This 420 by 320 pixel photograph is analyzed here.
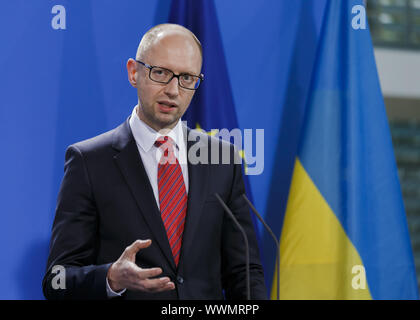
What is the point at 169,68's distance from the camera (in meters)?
1.69

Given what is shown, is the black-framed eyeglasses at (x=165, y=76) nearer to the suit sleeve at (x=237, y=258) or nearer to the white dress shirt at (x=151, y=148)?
the white dress shirt at (x=151, y=148)

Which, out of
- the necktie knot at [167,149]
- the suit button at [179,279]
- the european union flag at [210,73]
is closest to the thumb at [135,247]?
the suit button at [179,279]

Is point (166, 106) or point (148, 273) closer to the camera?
point (148, 273)

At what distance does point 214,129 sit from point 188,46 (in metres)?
0.81

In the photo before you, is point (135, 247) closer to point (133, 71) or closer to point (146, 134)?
point (146, 134)

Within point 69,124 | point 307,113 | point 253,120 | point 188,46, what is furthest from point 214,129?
point 188,46

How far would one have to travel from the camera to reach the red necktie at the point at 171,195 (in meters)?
1.70

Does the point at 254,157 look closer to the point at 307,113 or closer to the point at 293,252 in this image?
the point at 307,113

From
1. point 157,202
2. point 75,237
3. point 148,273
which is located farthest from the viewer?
point 157,202

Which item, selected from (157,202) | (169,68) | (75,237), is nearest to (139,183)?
(157,202)

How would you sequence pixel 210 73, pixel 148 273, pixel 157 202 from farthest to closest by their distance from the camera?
pixel 210 73 < pixel 157 202 < pixel 148 273

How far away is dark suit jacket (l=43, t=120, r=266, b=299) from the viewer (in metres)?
1.63

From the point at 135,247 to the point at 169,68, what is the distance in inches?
24.7

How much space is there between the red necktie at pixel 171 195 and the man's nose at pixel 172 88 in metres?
0.17
